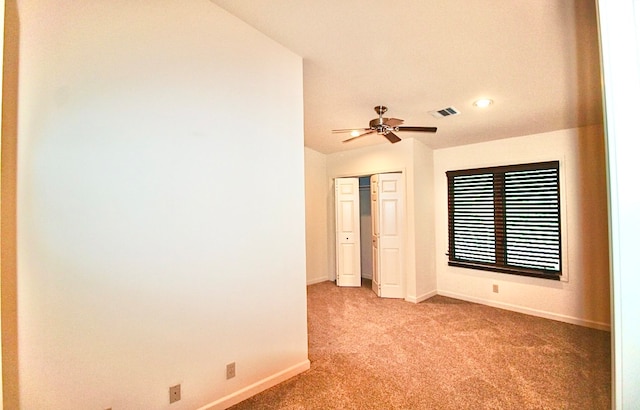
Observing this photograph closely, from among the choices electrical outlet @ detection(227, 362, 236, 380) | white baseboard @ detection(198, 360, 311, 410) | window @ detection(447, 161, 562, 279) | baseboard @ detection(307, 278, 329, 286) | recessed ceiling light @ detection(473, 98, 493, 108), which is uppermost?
recessed ceiling light @ detection(473, 98, 493, 108)

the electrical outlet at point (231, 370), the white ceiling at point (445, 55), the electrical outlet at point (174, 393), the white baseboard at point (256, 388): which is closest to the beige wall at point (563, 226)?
the white ceiling at point (445, 55)

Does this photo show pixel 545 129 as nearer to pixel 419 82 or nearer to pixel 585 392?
pixel 419 82

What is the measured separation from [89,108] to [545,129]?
4.83 m

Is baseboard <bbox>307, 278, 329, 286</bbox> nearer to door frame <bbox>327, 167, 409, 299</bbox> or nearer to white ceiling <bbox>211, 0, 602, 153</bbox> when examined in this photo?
door frame <bbox>327, 167, 409, 299</bbox>

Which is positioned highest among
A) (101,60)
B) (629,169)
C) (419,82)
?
(419,82)

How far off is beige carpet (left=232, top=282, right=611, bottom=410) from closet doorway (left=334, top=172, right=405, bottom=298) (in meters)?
0.74

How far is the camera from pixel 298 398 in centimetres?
211

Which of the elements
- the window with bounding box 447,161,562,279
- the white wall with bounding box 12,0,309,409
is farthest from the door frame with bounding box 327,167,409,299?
the white wall with bounding box 12,0,309,409

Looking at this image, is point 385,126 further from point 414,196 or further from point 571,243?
point 571,243

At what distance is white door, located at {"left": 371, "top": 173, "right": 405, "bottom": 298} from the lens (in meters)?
4.58

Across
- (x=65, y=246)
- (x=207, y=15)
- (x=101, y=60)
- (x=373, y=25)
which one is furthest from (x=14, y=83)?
(x=373, y=25)

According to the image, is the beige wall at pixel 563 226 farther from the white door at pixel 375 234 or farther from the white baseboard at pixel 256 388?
the white baseboard at pixel 256 388

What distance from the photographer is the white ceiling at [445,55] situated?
72.4 inches

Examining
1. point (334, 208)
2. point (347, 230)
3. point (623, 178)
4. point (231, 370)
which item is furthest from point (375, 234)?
point (623, 178)
